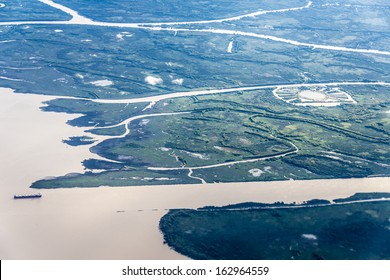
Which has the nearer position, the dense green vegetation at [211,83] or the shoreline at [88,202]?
the shoreline at [88,202]

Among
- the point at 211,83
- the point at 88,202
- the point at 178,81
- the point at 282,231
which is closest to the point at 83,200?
the point at 88,202

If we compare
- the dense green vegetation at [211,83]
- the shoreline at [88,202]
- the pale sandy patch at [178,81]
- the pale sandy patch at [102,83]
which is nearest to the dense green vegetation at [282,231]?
the shoreline at [88,202]

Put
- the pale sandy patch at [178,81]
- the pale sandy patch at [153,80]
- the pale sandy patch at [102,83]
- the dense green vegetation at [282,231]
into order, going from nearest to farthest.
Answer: the dense green vegetation at [282,231]
the pale sandy patch at [102,83]
the pale sandy patch at [153,80]
the pale sandy patch at [178,81]

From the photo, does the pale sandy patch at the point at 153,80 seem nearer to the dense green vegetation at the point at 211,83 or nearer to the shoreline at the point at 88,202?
the dense green vegetation at the point at 211,83

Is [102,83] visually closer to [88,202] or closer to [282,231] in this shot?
[88,202]

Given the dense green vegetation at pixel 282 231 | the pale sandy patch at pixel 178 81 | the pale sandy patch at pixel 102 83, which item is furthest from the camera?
the pale sandy patch at pixel 178 81

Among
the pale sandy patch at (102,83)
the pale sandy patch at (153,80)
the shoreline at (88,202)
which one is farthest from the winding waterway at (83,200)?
the pale sandy patch at (153,80)

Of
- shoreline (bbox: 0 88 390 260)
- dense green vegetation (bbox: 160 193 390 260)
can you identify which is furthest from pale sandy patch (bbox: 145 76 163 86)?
dense green vegetation (bbox: 160 193 390 260)

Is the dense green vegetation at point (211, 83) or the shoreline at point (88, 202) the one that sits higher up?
the dense green vegetation at point (211, 83)
